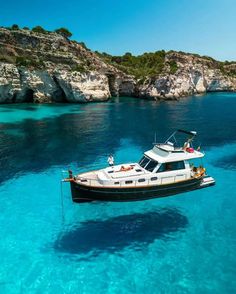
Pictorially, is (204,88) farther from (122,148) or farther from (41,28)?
(122,148)

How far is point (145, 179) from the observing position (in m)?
22.0

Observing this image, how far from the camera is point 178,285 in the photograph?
14352mm

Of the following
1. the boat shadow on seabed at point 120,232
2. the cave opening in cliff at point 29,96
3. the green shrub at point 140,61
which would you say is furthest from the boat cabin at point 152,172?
the green shrub at point 140,61

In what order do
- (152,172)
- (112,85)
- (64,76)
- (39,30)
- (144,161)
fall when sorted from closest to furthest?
1. (152,172)
2. (144,161)
3. (64,76)
4. (39,30)
5. (112,85)

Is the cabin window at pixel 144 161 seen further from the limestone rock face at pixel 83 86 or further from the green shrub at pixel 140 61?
the green shrub at pixel 140 61

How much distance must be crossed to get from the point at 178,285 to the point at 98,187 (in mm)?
8923

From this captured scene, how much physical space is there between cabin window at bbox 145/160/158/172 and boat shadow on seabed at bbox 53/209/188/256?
3459mm

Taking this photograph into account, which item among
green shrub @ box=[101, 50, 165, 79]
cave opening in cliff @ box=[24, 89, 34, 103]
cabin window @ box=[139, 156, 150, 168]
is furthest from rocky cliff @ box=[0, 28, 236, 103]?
cabin window @ box=[139, 156, 150, 168]

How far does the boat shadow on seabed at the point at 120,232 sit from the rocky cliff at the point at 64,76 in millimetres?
68472

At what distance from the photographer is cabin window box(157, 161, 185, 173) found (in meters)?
22.8

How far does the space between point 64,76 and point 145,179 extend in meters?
70.2

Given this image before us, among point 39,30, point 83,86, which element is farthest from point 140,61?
point 83,86

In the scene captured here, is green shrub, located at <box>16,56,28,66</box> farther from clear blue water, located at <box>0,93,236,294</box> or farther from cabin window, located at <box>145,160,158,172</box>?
cabin window, located at <box>145,160,158,172</box>

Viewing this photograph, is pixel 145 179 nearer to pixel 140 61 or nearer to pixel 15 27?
pixel 15 27
